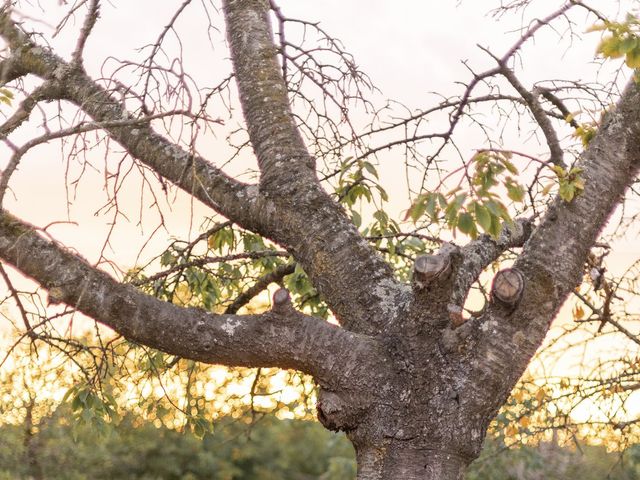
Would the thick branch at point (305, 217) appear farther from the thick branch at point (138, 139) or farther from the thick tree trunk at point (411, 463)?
the thick tree trunk at point (411, 463)

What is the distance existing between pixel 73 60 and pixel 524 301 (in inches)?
104

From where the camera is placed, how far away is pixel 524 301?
3518 mm

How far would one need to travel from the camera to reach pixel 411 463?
3.41 metres

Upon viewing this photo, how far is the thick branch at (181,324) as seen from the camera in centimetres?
354

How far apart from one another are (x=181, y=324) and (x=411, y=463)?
1021 mm

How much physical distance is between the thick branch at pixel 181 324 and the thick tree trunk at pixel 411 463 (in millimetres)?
348

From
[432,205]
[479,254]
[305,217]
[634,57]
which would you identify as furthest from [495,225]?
[479,254]

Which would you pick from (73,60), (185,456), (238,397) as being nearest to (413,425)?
(238,397)

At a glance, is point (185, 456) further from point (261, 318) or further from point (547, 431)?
point (261, 318)

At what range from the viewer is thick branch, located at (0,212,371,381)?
354 cm

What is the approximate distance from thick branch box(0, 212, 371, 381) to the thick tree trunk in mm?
348

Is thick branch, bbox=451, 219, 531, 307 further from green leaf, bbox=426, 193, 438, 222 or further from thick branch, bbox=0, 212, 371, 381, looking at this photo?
green leaf, bbox=426, 193, 438, 222

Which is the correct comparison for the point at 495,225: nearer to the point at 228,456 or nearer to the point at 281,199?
the point at 281,199

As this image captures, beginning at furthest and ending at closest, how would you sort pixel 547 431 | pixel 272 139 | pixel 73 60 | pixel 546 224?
pixel 547 431 < pixel 73 60 < pixel 272 139 < pixel 546 224
